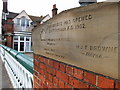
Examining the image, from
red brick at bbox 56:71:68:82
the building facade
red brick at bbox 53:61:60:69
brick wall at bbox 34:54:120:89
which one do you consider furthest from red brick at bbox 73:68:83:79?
the building facade

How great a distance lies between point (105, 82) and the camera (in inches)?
30.2

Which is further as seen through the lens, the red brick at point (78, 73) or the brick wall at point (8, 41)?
the brick wall at point (8, 41)

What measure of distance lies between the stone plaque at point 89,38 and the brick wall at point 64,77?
1.7 inches

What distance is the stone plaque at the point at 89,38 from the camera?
2.29 ft

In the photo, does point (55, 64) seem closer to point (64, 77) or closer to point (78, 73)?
point (64, 77)

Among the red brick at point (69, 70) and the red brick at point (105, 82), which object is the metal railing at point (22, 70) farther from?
the red brick at point (105, 82)

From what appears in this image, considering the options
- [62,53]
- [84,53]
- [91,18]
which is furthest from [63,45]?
[91,18]

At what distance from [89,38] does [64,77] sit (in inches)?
18.8

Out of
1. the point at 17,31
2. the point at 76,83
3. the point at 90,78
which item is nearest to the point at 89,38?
the point at 90,78

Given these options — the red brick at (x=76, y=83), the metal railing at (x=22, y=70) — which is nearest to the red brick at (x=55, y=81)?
the red brick at (x=76, y=83)

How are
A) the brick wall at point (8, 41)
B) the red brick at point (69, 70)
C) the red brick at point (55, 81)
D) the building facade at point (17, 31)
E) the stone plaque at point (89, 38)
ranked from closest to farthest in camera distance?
the stone plaque at point (89, 38) < the red brick at point (69, 70) < the red brick at point (55, 81) < the brick wall at point (8, 41) < the building facade at point (17, 31)

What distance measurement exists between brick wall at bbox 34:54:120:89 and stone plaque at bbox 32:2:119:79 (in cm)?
4

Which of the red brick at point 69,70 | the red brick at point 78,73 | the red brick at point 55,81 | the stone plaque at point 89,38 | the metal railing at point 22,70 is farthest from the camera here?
the metal railing at point 22,70

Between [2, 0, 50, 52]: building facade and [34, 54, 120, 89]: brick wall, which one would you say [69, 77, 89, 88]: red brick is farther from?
[2, 0, 50, 52]: building facade
